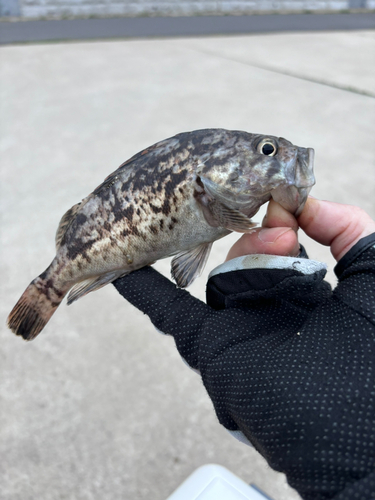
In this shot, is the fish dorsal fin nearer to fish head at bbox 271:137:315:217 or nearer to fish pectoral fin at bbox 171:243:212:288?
fish pectoral fin at bbox 171:243:212:288

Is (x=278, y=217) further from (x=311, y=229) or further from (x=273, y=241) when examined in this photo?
(x=311, y=229)

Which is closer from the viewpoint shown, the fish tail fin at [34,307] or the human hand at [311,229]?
the human hand at [311,229]

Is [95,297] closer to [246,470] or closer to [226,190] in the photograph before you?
[246,470]

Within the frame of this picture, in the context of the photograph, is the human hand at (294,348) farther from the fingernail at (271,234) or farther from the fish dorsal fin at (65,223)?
the fish dorsal fin at (65,223)

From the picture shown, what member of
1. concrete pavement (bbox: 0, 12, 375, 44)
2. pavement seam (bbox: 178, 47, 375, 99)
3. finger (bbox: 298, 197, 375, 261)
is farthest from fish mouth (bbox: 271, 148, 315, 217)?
concrete pavement (bbox: 0, 12, 375, 44)

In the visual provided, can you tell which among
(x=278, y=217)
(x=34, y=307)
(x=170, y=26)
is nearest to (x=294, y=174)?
(x=278, y=217)

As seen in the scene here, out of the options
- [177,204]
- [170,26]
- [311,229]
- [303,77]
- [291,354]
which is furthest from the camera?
[170,26]

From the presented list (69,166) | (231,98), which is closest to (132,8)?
(231,98)

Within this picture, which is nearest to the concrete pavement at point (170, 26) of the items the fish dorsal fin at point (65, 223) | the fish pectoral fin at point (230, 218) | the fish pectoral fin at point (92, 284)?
the fish dorsal fin at point (65, 223)
